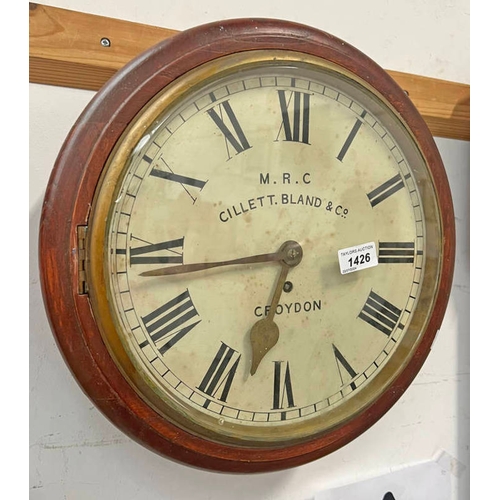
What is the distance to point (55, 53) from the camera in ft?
2.01

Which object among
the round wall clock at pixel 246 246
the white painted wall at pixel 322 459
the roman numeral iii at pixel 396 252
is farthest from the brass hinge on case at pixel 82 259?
the roman numeral iii at pixel 396 252

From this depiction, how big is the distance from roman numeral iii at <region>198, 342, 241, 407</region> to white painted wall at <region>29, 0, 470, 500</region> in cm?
16

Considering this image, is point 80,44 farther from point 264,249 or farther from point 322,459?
point 322,459

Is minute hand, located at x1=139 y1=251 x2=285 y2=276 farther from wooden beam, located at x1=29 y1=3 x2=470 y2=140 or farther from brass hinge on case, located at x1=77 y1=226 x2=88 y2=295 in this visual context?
wooden beam, located at x1=29 y1=3 x2=470 y2=140

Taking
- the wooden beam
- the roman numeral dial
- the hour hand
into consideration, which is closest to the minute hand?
the hour hand

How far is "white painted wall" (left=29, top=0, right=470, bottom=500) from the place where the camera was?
0.62m

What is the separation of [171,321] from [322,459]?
0.36 meters

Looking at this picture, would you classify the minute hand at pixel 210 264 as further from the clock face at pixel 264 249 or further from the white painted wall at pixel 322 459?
the white painted wall at pixel 322 459

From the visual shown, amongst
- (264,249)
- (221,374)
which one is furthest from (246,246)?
(221,374)

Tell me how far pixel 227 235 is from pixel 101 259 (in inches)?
4.9

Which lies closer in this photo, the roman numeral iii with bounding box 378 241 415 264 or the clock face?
the clock face

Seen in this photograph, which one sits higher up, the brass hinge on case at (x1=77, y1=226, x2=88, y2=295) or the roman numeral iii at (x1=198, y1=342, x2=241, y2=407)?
the brass hinge on case at (x1=77, y1=226, x2=88, y2=295)

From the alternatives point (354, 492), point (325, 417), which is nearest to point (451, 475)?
point (354, 492)

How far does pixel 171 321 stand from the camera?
55 centimetres
